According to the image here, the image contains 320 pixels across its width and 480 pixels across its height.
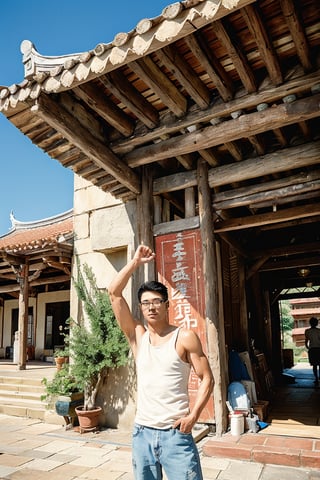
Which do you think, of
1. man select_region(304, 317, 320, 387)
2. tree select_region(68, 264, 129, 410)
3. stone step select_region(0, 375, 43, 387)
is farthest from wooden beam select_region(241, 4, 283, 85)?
man select_region(304, 317, 320, 387)

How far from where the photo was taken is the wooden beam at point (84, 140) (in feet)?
12.9

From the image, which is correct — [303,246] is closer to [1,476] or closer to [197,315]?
[197,315]

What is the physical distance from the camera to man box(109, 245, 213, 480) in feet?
6.86

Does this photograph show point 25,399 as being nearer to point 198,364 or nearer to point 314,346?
point 198,364

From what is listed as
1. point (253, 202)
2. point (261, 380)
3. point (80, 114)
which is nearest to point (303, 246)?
point (261, 380)

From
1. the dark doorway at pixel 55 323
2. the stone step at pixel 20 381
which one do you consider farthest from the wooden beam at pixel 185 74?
the dark doorway at pixel 55 323

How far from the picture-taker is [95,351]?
5691 millimetres

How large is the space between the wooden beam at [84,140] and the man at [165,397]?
2476mm

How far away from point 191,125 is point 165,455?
11.8 feet

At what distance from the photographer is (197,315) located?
5.21m

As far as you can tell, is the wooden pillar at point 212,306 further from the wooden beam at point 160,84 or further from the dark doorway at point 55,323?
the dark doorway at point 55,323

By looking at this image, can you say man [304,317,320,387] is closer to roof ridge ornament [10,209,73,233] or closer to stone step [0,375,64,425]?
stone step [0,375,64,425]

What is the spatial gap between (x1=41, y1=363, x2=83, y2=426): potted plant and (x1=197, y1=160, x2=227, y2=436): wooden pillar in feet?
7.69

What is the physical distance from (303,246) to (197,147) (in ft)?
15.2
